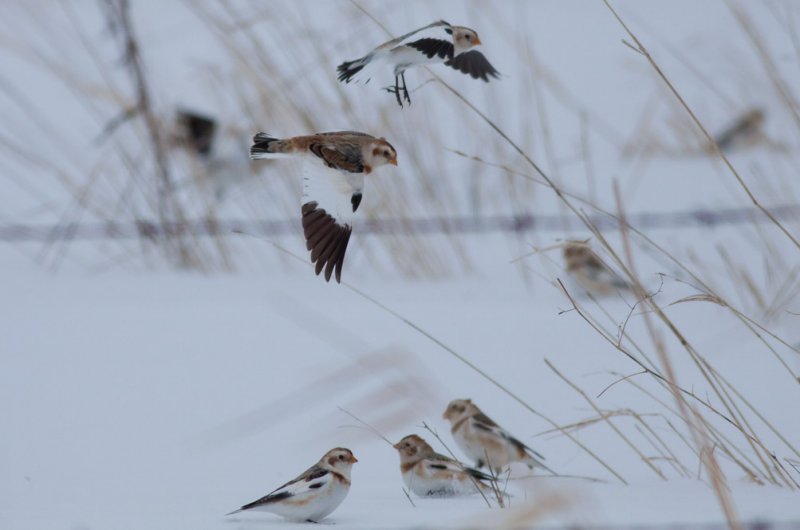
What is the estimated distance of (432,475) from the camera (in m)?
2.51

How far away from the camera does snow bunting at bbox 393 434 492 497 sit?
250 centimetres

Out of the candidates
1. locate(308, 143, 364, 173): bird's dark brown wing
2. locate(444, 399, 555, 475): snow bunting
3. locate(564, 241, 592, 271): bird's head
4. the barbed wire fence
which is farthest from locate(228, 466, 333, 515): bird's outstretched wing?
locate(564, 241, 592, 271): bird's head

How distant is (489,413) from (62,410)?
1114mm

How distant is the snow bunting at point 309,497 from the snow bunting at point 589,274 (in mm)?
2277

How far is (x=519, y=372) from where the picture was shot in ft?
11.1

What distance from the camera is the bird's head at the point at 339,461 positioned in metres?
2.26

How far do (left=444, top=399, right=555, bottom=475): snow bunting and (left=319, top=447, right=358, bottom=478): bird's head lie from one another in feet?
1.55

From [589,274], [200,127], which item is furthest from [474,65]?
[200,127]

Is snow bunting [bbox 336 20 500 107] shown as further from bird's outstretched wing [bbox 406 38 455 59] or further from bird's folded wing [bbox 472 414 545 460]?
bird's folded wing [bbox 472 414 545 460]

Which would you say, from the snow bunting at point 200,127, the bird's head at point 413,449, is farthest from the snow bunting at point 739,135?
the bird's head at point 413,449

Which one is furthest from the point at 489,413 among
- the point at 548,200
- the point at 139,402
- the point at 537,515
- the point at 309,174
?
the point at 548,200

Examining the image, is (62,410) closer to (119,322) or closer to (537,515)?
(119,322)

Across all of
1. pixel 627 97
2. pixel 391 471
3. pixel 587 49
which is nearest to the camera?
pixel 391 471

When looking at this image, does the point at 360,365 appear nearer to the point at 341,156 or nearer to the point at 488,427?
the point at 341,156
